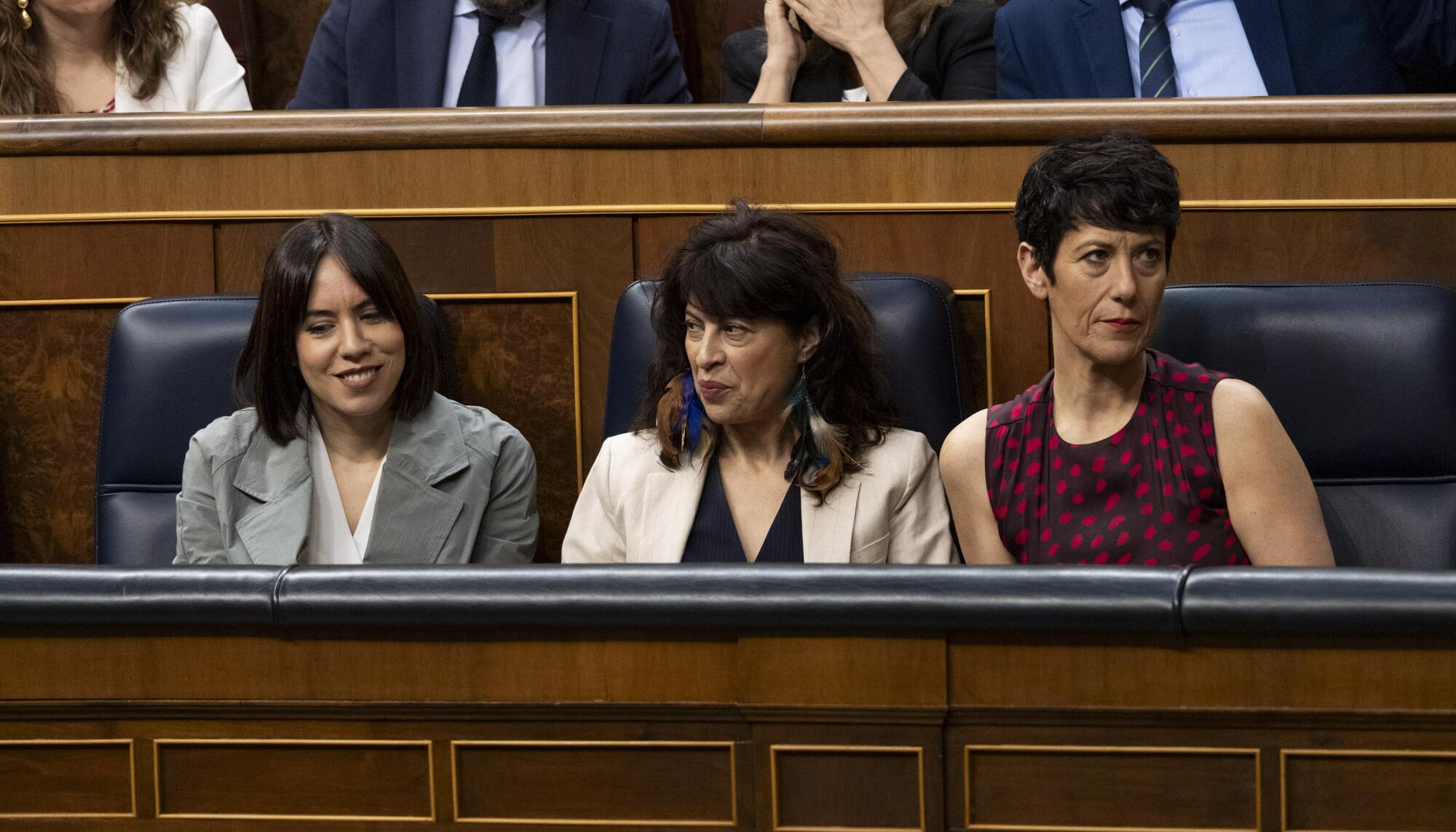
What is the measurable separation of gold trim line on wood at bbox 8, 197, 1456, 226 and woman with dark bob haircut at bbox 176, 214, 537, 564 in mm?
128

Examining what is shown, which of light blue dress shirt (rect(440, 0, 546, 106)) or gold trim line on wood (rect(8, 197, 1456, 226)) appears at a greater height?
light blue dress shirt (rect(440, 0, 546, 106))

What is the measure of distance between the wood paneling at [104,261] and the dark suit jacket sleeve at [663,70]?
0.57 m

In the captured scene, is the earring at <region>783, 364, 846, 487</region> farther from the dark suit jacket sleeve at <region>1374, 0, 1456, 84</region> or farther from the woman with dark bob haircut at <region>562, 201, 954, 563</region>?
the dark suit jacket sleeve at <region>1374, 0, 1456, 84</region>

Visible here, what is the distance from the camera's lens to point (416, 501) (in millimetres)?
1458

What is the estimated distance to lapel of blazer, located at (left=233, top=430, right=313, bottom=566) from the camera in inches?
55.9

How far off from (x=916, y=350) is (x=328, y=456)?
57cm

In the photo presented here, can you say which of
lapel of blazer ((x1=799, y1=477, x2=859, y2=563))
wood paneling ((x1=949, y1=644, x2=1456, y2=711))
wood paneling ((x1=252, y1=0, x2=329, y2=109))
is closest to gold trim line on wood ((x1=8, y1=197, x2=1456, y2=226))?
lapel of blazer ((x1=799, y1=477, x2=859, y2=563))

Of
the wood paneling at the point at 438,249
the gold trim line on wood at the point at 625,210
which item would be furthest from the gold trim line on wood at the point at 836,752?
the wood paneling at the point at 438,249

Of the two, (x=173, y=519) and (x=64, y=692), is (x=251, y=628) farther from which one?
(x=173, y=519)

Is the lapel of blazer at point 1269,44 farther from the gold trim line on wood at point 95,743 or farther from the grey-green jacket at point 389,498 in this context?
the gold trim line on wood at point 95,743

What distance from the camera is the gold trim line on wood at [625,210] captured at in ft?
4.85

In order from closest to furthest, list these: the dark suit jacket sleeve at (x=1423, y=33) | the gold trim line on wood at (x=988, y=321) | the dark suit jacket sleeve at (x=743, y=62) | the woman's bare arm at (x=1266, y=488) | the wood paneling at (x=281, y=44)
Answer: the woman's bare arm at (x=1266, y=488) < the gold trim line on wood at (x=988, y=321) < the dark suit jacket sleeve at (x=1423, y=33) < the dark suit jacket sleeve at (x=743, y=62) < the wood paneling at (x=281, y=44)

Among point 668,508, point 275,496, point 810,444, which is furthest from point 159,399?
point 810,444

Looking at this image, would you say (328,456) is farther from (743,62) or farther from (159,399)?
(743,62)
